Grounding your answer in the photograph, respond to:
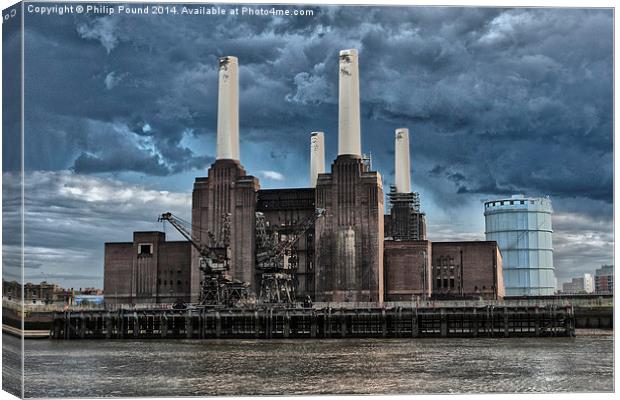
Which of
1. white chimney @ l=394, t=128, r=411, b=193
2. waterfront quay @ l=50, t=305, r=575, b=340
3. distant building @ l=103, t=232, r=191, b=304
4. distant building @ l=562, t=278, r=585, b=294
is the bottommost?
waterfront quay @ l=50, t=305, r=575, b=340

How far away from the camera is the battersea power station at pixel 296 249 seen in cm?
7969

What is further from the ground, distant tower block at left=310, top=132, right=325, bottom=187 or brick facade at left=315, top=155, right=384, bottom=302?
distant tower block at left=310, top=132, right=325, bottom=187

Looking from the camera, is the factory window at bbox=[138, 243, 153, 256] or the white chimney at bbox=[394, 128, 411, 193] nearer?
the factory window at bbox=[138, 243, 153, 256]

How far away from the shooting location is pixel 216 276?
79812 mm

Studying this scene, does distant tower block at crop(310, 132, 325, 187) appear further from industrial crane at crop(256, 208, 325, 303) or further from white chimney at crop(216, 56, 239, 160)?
white chimney at crop(216, 56, 239, 160)

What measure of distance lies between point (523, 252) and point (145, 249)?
39.3 metres

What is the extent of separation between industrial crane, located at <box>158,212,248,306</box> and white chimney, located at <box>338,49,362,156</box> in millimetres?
12785

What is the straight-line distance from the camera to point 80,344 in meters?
62.6

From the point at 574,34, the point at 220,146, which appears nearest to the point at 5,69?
the point at 574,34

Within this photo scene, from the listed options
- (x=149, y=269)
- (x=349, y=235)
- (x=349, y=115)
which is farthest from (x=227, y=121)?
(x=149, y=269)

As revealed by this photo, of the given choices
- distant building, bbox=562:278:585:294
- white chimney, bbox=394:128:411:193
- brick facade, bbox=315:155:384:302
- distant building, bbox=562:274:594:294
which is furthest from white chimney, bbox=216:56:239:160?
distant building, bbox=562:278:585:294

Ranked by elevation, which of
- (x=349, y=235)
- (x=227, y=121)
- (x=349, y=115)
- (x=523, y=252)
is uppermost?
(x=349, y=115)

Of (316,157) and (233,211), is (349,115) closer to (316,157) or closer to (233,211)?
(233,211)

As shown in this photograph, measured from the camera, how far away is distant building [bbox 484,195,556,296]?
10031cm
